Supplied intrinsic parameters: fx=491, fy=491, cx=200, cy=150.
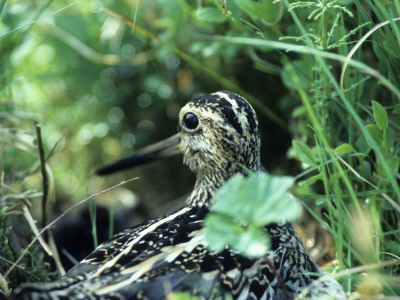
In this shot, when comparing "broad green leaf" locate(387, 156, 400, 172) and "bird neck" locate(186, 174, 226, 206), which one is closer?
"broad green leaf" locate(387, 156, 400, 172)

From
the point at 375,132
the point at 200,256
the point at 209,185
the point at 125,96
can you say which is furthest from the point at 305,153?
the point at 125,96

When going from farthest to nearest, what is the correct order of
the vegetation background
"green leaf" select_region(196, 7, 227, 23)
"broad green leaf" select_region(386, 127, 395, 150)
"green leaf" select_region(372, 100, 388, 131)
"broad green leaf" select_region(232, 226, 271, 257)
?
1. the vegetation background
2. "green leaf" select_region(196, 7, 227, 23)
3. "broad green leaf" select_region(386, 127, 395, 150)
4. "green leaf" select_region(372, 100, 388, 131)
5. "broad green leaf" select_region(232, 226, 271, 257)

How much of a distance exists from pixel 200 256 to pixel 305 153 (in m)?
0.55

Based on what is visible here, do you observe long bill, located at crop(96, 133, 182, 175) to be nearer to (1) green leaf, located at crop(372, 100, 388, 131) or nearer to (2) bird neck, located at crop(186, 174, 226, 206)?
(2) bird neck, located at crop(186, 174, 226, 206)

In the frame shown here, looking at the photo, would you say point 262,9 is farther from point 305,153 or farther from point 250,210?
point 250,210

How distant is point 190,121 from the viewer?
181 centimetres

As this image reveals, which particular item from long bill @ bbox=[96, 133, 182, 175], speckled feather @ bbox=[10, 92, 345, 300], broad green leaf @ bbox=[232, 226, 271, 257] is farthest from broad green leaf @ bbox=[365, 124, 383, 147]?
long bill @ bbox=[96, 133, 182, 175]

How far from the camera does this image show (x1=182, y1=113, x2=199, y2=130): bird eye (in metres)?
1.79

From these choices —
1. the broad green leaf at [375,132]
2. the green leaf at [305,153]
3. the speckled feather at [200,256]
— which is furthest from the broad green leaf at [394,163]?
the speckled feather at [200,256]

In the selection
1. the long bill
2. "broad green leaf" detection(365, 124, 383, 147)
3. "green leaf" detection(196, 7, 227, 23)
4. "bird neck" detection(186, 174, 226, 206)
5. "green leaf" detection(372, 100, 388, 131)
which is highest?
"green leaf" detection(196, 7, 227, 23)

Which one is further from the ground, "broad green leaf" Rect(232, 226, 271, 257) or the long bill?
the long bill

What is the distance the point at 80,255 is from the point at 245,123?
1125 mm

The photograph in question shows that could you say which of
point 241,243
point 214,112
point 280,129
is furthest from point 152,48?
point 241,243

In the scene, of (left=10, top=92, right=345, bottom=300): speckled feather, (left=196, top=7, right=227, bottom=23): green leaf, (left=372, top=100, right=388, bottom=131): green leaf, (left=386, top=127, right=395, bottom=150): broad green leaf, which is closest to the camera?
(left=10, top=92, right=345, bottom=300): speckled feather
